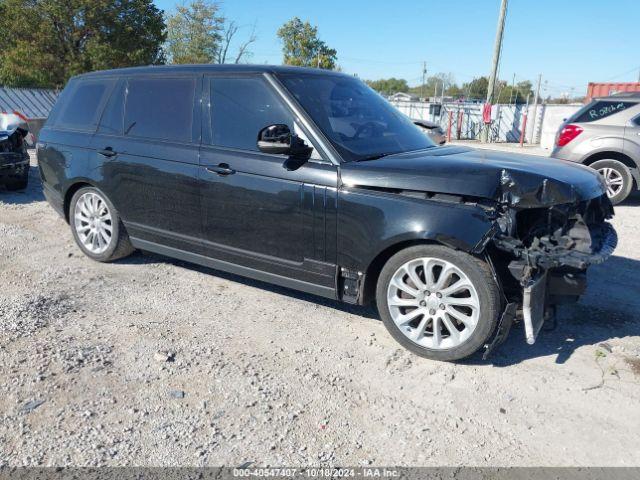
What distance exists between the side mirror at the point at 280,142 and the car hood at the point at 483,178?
0.35m

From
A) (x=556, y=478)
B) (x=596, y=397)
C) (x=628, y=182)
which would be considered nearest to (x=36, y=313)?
(x=556, y=478)

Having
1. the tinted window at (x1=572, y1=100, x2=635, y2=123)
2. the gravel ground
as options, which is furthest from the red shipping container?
the gravel ground

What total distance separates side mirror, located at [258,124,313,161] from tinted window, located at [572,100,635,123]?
694cm

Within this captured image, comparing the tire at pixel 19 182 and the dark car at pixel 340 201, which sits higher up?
the dark car at pixel 340 201

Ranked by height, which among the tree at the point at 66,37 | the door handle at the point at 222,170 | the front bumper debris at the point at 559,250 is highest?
the tree at the point at 66,37

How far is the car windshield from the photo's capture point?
12.9 feet

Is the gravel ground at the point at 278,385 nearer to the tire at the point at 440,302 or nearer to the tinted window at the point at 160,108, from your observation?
the tire at the point at 440,302

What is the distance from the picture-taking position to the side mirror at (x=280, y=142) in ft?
12.1

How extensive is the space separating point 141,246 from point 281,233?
1.74 meters

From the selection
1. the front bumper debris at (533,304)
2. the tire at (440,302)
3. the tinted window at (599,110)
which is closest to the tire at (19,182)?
the tire at (440,302)

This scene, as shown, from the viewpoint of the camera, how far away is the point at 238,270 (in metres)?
4.32

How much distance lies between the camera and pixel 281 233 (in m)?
3.96

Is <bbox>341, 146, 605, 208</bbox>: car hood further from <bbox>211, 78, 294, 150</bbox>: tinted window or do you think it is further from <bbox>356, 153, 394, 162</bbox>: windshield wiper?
<bbox>211, 78, 294, 150</bbox>: tinted window

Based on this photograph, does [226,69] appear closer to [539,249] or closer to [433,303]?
[433,303]
